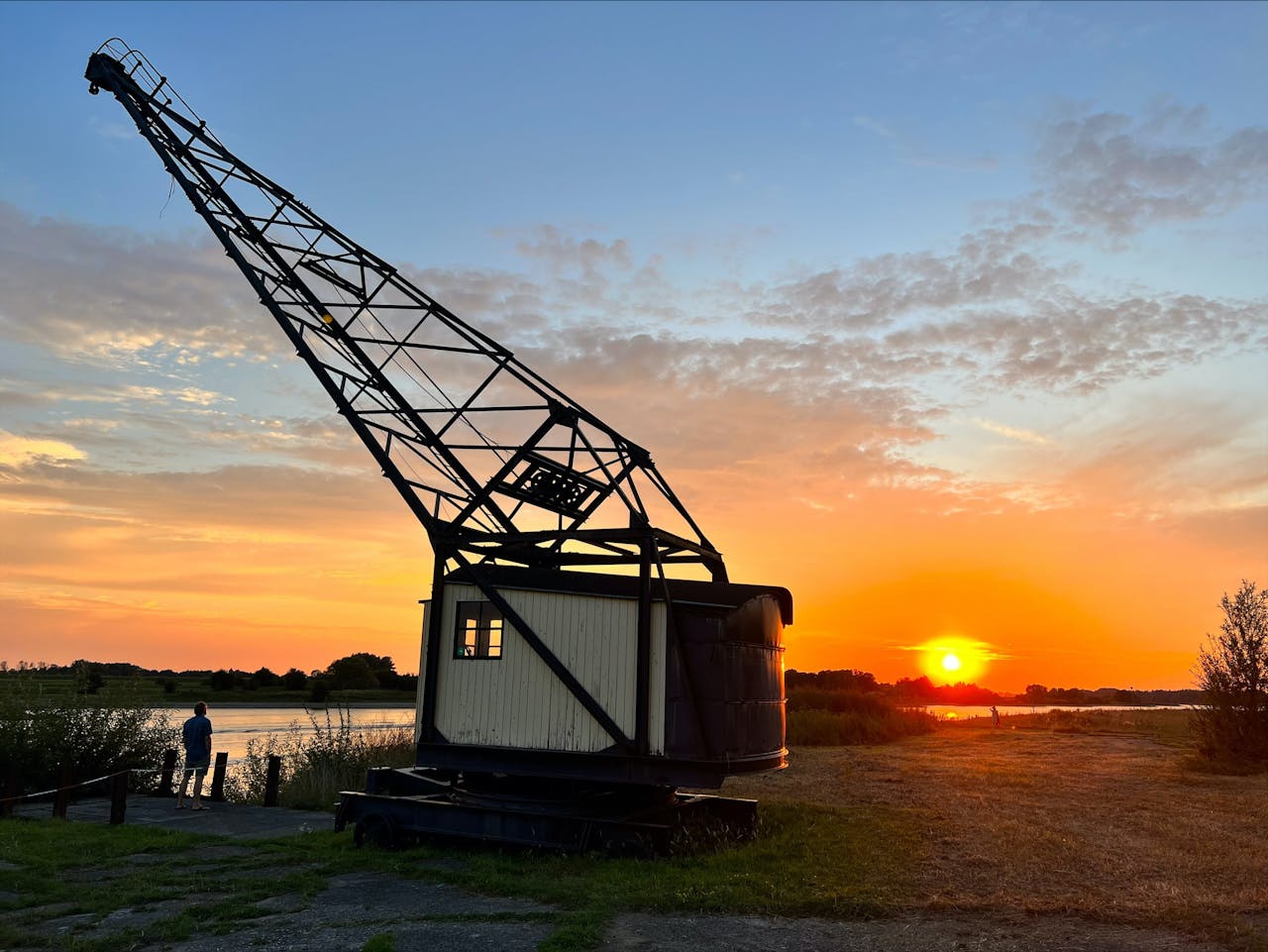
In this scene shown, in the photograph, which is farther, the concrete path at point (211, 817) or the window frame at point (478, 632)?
the concrete path at point (211, 817)

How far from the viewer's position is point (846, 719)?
108 feet

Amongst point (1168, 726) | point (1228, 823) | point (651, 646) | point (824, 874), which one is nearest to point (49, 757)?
point (651, 646)

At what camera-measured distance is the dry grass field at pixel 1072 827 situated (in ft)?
31.0

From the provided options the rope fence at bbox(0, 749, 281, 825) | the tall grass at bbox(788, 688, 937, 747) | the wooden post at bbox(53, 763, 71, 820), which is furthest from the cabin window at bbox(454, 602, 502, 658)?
the tall grass at bbox(788, 688, 937, 747)

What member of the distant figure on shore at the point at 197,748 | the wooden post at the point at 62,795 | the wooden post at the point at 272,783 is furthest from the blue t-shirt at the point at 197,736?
the wooden post at the point at 62,795

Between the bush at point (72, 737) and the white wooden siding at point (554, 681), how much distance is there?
9841 mm

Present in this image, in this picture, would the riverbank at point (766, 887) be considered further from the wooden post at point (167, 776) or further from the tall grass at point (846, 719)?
the tall grass at point (846, 719)

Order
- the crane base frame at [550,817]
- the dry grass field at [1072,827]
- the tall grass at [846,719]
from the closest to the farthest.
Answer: the dry grass field at [1072,827] → the crane base frame at [550,817] → the tall grass at [846,719]

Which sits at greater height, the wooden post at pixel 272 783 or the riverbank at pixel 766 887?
the wooden post at pixel 272 783

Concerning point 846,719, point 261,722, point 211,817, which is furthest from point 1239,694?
point 261,722

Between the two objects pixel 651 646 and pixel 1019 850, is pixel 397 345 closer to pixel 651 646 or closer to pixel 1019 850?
pixel 651 646

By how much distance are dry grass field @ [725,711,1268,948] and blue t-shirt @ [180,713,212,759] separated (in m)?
10.3

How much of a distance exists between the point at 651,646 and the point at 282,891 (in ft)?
17.7

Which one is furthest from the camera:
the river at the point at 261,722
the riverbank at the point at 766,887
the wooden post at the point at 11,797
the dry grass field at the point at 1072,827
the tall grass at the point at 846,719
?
the river at the point at 261,722
